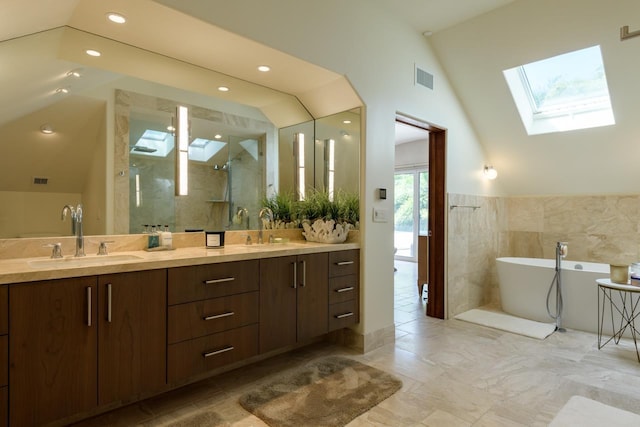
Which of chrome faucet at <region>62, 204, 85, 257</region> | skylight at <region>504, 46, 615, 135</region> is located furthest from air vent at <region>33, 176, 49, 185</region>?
skylight at <region>504, 46, 615, 135</region>

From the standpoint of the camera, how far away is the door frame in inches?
155

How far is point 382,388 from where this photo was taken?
234 centimetres

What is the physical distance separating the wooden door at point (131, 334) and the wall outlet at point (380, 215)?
5.86ft

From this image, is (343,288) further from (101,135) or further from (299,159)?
(101,135)

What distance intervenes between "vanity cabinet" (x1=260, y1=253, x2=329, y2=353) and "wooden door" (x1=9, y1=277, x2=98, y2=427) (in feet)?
3.25

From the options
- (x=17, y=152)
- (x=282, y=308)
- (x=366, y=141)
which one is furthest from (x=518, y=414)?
(x=17, y=152)

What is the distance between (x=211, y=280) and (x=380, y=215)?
1607mm

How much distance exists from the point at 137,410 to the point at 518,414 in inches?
89.2

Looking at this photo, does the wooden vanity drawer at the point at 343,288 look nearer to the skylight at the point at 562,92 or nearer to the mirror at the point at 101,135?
the mirror at the point at 101,135

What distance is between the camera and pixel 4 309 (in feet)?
4.77

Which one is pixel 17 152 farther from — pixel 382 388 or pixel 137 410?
pixel 382 388

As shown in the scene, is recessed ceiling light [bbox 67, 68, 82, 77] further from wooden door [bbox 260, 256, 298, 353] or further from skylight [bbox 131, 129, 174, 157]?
wooden door [bbox 260, 256, 298, 353]

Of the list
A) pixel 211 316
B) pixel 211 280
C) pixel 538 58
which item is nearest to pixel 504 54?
pixel 538 58

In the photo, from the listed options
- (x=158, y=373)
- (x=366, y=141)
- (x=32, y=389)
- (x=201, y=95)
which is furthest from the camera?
(x=366, y=141)
